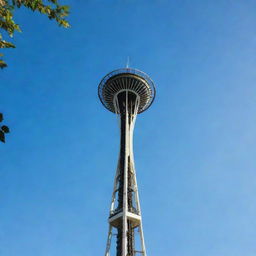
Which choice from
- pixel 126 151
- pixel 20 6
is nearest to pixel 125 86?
pixel 126 151

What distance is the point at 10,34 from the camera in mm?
8836

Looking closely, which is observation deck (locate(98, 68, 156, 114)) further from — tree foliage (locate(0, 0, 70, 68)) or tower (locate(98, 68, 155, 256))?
tree foliage (locate(0, 0, 70, 68))

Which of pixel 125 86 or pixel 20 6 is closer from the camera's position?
pixel 20 6

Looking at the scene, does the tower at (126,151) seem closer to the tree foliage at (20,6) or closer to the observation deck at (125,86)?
the observation deck at (125,86)

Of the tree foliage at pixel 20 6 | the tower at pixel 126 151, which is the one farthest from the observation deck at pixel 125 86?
the tree foliage at pixel 20 6

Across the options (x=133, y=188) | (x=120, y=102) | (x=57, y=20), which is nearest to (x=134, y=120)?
(x=120, y=102)

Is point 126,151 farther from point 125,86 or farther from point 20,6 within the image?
point 20,6

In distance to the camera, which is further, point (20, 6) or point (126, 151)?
point (126, 151)

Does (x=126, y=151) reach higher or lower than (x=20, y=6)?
higher

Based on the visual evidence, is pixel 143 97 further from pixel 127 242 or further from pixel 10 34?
pixel 10 34

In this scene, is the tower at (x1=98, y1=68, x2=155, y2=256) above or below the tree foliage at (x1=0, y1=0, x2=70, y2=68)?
above

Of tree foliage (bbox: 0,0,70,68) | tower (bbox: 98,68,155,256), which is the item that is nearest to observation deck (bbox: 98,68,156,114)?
tower (bbox: 98,68,155,256)

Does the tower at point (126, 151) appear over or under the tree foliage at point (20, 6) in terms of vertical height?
over

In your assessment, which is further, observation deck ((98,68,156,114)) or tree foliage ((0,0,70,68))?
observation deck ((98,68,156,114))
